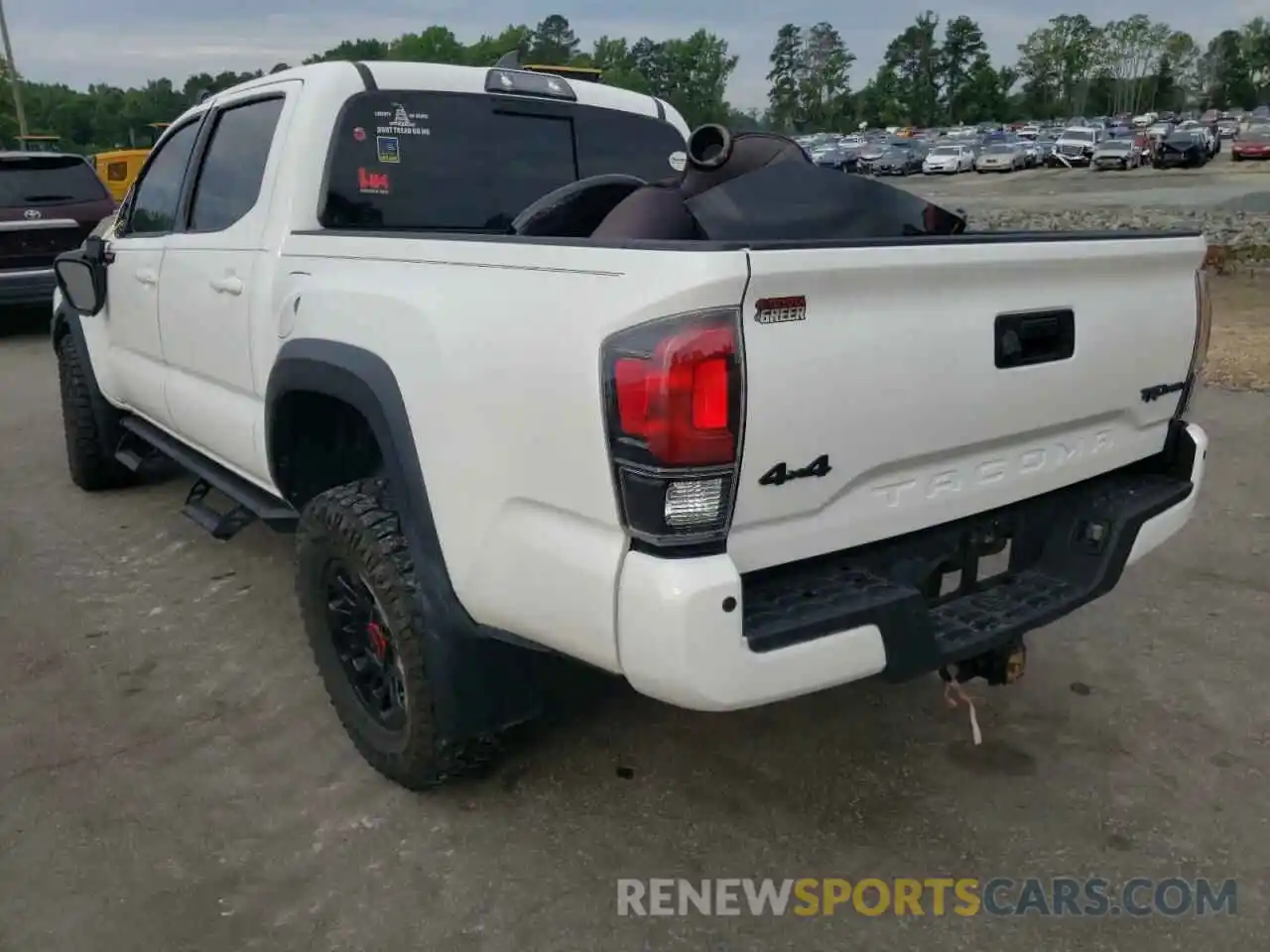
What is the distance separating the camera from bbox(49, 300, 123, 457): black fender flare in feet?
17.8

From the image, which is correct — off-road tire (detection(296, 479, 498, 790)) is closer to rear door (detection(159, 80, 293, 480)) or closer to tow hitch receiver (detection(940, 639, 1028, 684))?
rear door (detection(159, 80, 293, 480))

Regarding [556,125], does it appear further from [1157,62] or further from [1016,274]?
[1157,62]

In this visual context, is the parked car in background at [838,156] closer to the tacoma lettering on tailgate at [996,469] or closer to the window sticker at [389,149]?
the window sticker at [389,149]

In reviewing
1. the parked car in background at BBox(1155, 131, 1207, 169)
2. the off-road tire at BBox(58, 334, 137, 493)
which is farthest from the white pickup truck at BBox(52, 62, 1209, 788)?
the parked car in background at BBox(1155, 131, 1207, 169)

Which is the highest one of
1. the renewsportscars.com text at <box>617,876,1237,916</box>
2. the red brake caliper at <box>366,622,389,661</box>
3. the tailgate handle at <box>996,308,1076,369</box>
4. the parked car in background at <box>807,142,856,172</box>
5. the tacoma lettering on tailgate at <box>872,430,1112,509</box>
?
the parked car in background at <box>807,142,856,172</box>

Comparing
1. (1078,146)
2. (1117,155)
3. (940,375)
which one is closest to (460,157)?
(940,375)

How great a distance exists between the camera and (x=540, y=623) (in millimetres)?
2420

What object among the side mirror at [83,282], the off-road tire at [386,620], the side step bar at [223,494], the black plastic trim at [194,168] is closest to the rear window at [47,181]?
the side mirror at [83,282]

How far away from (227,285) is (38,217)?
8.62m

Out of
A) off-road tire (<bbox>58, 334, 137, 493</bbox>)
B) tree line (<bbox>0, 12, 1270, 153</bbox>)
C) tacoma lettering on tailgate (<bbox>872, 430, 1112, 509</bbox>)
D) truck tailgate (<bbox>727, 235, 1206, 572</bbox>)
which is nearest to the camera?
truck tailgate (<bbox>727, 235, 1206, 572</bbox>)

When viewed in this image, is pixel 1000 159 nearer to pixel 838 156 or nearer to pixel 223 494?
pixel 838 156

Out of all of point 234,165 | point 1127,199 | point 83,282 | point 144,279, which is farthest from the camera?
point 1127,199

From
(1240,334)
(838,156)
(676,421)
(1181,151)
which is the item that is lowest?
(1240,334)

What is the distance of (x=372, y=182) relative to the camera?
12.0 feet
